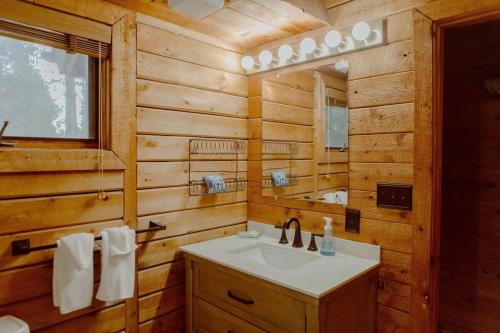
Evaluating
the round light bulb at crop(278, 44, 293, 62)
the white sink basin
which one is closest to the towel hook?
the white sink basin

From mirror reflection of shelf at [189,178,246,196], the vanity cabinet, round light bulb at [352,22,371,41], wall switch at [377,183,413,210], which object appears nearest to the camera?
the vanity cabinet

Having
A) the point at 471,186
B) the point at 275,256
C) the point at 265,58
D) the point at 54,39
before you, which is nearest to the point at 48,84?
the point at 54,39

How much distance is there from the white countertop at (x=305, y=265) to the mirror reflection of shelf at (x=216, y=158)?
33 centimetres

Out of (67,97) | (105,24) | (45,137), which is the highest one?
(105,24)

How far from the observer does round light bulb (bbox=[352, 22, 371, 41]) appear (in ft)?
5.55

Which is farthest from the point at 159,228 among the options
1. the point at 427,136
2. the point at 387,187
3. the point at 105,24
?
the point at 427,136

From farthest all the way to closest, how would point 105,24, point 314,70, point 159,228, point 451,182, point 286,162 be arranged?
point 451,182
point 286,162
point 314,70
point 159,228
point 105,24

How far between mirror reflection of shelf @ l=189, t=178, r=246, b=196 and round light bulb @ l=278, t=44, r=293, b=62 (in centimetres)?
84

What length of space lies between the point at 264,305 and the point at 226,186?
87 centimetres

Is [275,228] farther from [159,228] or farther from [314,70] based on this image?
[314,70]

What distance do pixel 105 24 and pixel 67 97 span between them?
0.40m

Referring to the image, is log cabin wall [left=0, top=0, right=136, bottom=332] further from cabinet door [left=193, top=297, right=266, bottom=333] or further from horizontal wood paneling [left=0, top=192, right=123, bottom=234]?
cabinet door [left=193, top=297, right=266, bottom=333]

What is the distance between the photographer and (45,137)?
1.56 m

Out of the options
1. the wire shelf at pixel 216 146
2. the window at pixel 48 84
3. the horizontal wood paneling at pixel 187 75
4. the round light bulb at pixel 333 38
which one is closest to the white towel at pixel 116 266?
the window at pixel 48 84
